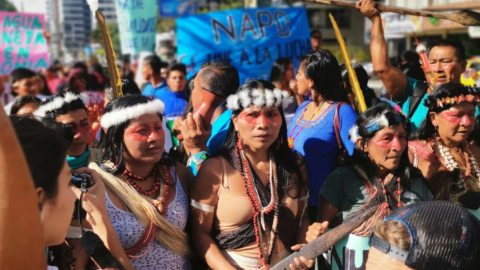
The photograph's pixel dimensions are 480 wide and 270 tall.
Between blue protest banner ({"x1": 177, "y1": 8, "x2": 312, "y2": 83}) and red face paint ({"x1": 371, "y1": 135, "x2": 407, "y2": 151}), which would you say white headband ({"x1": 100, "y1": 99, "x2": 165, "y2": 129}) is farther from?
blue protest banner ({"x1": 177, "y1": 8, "x2": 312, "y2": 83})

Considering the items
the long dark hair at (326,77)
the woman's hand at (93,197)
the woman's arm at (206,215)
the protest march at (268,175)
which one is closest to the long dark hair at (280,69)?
the protest march at (268,175)

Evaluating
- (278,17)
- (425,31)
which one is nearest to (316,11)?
(425,31)

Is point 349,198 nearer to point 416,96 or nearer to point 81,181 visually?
point 416,96

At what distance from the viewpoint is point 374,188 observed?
3.23 meters

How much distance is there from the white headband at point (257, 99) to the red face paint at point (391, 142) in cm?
62

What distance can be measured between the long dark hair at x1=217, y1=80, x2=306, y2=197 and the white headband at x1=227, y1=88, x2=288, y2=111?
0.03 m

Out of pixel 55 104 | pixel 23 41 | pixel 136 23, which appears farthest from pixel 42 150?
pixel 136 23

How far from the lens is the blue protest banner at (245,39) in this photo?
8.46m

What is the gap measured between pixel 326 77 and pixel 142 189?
5.51 ft

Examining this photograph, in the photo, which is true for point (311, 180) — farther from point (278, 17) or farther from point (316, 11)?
point (316, 11)

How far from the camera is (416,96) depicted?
14.0 ft

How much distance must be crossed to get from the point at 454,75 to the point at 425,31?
23.5m

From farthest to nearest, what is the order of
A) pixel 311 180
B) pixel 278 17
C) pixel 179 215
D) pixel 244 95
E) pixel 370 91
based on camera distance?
1. pixel 278 17
2. pixel 370 91
3. pixel 311 180
4. pixel 244 95
5. pixel 179 215

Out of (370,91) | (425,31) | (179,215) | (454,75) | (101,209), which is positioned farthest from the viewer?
(425,31)
